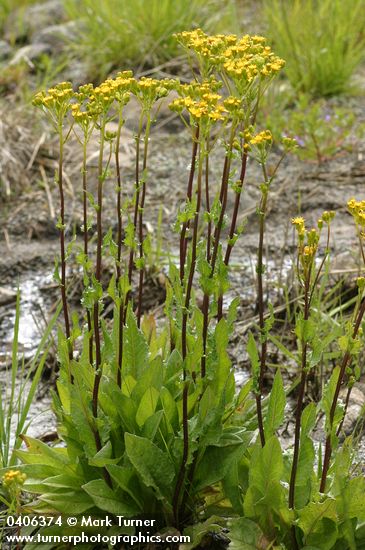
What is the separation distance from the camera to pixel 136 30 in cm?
629

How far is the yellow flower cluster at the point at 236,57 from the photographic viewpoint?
6.68 feet

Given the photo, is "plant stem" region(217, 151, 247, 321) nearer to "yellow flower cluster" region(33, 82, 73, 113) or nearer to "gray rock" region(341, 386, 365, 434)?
"yellow flower cluster" region(33, 82, 73, 113)

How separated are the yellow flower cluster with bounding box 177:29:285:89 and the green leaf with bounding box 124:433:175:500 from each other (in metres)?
0.94

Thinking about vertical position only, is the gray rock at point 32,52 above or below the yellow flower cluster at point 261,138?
above

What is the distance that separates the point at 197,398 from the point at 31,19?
20.6 feet

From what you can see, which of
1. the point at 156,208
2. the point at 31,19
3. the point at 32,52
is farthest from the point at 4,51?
the point at 156,208

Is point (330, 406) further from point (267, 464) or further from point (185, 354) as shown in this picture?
point (185, 354)

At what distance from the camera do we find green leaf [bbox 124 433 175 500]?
2.25 m

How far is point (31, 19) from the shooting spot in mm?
7930

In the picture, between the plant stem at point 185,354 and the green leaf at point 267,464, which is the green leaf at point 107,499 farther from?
the green leaf at point 267,464

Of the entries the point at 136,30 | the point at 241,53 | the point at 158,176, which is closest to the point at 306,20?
the point at 136,30

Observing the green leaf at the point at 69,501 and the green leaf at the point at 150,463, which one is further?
the green leaf at the point at 69,501

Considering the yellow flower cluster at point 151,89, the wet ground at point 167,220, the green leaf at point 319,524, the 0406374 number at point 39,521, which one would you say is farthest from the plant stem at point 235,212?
the wet ground at point 167,220

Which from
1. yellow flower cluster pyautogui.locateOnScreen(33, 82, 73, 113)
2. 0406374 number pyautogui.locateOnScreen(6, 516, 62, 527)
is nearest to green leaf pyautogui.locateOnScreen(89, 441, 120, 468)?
0406374 number pyautogui.locateOnScreen(6, 516, 62, 527)
